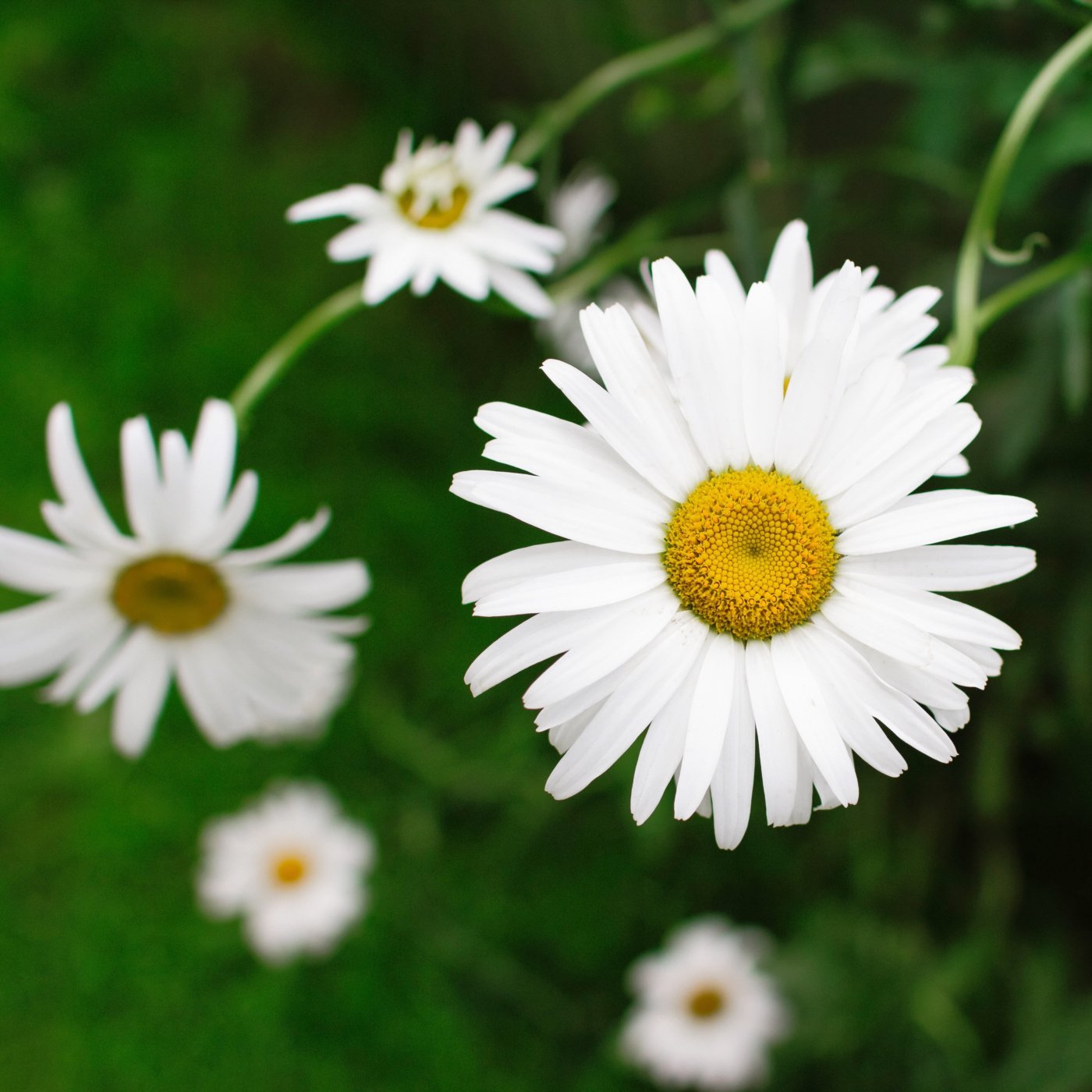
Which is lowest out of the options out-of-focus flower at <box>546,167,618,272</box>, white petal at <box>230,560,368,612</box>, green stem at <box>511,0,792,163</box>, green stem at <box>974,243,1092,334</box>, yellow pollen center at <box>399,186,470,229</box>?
white petal at <box>230,560,368,612</box>

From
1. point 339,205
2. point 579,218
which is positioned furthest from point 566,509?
point 579,218

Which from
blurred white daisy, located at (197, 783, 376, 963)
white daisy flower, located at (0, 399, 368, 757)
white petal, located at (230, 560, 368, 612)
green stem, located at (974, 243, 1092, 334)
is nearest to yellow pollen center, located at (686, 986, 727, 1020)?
blurred white daisy, located at (197, 783, 376, 963)

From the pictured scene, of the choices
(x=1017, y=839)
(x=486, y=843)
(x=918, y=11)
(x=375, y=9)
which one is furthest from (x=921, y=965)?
(x=375, y=9)

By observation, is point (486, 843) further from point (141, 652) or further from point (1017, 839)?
point (141, 652)

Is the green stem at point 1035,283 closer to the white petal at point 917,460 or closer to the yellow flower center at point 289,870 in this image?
the white petal at point 917,460

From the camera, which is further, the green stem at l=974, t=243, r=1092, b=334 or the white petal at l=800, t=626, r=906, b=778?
the green stem at l=974, t=243, r=1092, b=334

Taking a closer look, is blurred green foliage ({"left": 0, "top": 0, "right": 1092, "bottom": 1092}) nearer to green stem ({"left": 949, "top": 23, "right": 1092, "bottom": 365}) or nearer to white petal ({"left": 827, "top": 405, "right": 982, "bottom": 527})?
green stem ({"left": 949, "top": 23, "right": 1092, "bottom": 365})

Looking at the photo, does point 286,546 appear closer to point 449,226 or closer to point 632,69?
point 449,226

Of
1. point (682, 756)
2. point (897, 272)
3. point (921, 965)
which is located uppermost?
point (897, 272)

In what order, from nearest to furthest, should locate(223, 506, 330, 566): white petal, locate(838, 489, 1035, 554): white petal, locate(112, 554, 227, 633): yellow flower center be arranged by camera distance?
locate(838, 489, 1035, 554): white petal, locate(223, 506, 330, 566): white petal, locate(112, 554, 227, 633): yellow flower center
